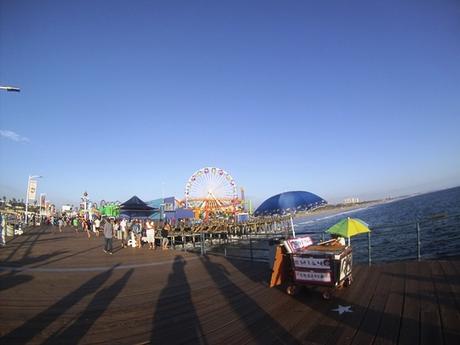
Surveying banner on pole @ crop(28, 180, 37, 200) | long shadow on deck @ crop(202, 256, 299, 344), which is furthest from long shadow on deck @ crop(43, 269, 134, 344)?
banner on pole @ crop(28, 180, 37, 200)

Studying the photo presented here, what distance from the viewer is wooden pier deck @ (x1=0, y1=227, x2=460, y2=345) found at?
4.97 metres

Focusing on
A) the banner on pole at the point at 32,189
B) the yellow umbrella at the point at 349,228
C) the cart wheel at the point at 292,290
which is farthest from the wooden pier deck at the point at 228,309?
the banner on pole at the point at 32,189

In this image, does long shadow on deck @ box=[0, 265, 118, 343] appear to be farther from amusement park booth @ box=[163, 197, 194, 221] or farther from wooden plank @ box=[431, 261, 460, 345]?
amusement park booth @ box=[163, 197, 194, 221]

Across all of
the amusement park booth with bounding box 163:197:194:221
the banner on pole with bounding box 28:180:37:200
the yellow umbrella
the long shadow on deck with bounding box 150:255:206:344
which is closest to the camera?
the long shadow on deck with bounding box 150:255:206:344

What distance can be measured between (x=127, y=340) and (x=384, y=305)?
435cm

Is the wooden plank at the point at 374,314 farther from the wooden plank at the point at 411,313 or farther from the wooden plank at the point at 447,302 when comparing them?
the wooden plank at the point at 447,302

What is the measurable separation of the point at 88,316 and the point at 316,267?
4.54 metres

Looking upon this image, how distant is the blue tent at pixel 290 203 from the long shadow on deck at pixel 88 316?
4362 millimetres

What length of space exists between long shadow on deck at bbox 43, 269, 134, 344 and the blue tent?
14.3 feet

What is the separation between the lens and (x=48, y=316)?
6367 millimetres

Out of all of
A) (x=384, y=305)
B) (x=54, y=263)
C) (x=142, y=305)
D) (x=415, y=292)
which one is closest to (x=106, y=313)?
(x=142, y=305)

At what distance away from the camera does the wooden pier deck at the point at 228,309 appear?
4.97 meters

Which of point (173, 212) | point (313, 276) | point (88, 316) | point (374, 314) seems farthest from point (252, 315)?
point (173, 212)

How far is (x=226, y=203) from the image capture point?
63094mm
